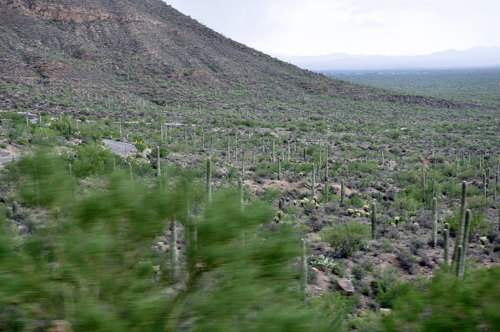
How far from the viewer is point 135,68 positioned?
65.8 meters

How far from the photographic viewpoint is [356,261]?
11867 mm

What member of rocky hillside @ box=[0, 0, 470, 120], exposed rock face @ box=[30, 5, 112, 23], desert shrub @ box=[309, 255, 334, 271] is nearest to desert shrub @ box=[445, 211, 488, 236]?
desert shrub @ box=[309, 255, 334, 271]

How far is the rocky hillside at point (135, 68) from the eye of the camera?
170 ft

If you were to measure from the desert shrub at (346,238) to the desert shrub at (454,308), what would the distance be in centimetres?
875

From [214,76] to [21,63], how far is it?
1218 inches

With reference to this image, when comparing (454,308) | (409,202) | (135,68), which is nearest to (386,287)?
(454,308)

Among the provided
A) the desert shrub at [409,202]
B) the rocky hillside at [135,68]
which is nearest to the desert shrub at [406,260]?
the desert shrub at [409,202]

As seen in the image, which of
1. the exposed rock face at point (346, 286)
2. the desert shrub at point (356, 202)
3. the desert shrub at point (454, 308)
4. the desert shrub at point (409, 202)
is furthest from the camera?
the desert shrub at point (356, 202)

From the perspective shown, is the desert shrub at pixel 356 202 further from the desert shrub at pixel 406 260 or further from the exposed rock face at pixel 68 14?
the exposed rock face at pixel 68 14

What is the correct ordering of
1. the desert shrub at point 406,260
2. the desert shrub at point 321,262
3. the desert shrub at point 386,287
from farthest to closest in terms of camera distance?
the desert shrub at point 406,260
the desert shrub at point 321,262
the desert shrub at point 386,287

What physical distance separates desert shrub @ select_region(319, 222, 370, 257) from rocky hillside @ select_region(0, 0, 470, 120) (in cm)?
3799

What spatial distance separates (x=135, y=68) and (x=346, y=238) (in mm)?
60943

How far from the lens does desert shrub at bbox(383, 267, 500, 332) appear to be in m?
3.25

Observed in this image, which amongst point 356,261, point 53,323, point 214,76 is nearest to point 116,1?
point 214,76
